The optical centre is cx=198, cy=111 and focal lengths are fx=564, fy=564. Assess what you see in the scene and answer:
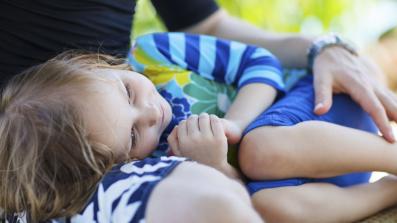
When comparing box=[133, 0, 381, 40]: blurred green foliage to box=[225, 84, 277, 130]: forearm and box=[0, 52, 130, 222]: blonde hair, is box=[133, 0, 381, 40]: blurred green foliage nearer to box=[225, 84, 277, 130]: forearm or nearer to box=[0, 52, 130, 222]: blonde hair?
box=[225, 84, 277, 130]: forearm

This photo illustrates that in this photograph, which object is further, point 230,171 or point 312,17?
point 312,17

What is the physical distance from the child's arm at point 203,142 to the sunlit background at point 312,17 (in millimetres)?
1604

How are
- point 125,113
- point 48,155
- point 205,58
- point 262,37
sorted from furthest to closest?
1. point 262,37
2. point 205,58
3. point 125,113
4. point 48,155

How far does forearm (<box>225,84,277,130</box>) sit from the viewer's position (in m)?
1.05

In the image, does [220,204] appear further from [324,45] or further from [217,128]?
[324,45]

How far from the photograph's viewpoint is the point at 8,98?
0.90 meters

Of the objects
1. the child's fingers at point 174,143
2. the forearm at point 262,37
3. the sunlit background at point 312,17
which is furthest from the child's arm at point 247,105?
the sunlit background at point 312,17

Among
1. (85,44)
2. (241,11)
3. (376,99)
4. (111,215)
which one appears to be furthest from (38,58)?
(241,11)

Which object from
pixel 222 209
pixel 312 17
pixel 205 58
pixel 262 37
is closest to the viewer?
pixel 222 209

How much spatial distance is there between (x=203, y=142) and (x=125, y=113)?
0.43 feet

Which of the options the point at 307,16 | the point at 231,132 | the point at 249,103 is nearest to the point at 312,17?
the point at 307,16

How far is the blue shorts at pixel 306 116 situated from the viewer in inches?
37.2

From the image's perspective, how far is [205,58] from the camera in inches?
47.0

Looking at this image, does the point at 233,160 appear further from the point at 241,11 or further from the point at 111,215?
the point at 241,11
